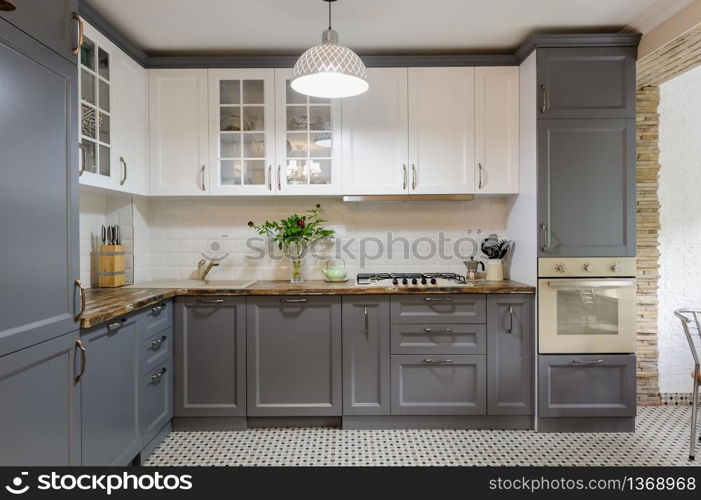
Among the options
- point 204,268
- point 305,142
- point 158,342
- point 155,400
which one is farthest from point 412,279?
point 155,400

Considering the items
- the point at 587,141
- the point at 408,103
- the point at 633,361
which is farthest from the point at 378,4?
the point at 633,361

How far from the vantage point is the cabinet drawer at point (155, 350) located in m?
2.31

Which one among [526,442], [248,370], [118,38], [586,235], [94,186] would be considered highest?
[118,38]

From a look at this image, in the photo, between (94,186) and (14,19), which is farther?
(94,186)

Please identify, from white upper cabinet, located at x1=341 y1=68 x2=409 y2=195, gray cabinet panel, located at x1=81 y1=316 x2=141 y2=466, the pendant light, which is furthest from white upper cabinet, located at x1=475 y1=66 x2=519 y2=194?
gray cabinet panel, located at x1=81 y1=316 x2=141 y2=466

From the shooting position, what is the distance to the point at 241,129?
9.64 feet

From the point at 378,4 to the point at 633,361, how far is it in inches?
105

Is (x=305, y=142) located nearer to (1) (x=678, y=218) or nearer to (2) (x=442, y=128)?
(2) (x=442, y=128)

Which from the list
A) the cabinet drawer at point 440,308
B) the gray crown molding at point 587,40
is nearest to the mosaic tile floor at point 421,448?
the cabinet drawer at point 440,308

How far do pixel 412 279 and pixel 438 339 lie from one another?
437 mm

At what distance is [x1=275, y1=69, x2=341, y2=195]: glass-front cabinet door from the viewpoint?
2.93 metres

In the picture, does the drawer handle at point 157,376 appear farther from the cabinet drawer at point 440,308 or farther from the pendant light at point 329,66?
the pendant light at point 329,66

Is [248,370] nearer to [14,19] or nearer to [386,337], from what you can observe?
[386,337]

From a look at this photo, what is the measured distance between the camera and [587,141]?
2.63 metres
